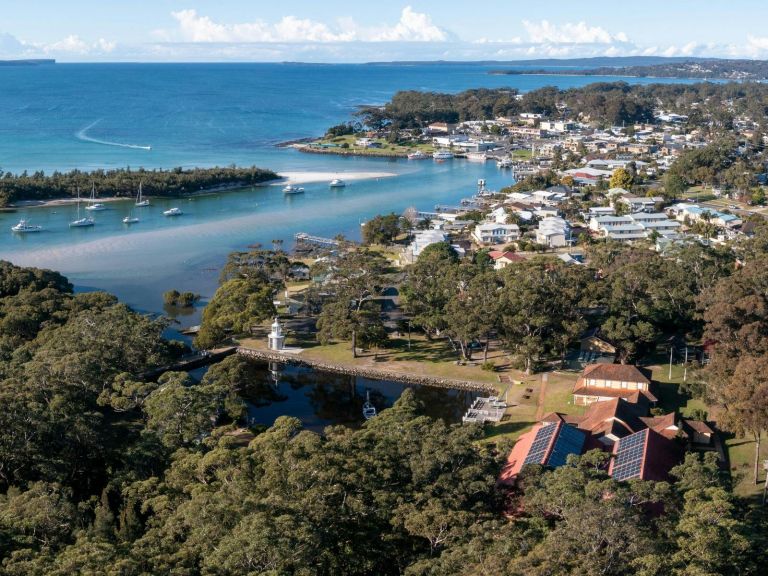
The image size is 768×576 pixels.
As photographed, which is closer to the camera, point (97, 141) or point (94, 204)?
point (94, 204)

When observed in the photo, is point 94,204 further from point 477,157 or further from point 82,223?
point 477,157

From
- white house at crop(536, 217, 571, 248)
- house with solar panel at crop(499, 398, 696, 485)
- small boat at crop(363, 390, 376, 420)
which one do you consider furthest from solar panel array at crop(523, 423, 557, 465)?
white house at crop(536, 217, 571, 248)

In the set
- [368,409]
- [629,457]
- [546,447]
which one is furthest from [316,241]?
[629,457]

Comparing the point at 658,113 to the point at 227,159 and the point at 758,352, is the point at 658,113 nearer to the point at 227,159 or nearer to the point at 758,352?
the point at 227,159

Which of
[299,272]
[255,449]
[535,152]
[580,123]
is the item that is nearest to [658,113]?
[580,123]

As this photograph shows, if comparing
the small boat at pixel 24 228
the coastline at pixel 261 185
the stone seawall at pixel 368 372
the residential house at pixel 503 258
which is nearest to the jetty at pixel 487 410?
the stone seawall at pixel 368 372

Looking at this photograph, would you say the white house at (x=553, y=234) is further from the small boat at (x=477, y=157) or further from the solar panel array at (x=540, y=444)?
the small boat at (x=477, y=157)
